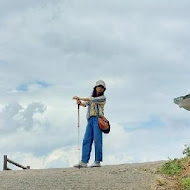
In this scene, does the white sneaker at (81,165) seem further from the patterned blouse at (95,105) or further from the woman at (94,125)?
the patterned blouse at (95,105)

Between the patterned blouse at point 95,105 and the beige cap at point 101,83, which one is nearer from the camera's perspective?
the patterned blouse at point 95,105

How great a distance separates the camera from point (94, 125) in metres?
14.3

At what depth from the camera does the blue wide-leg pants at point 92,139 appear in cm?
1427

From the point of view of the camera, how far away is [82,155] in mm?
14484

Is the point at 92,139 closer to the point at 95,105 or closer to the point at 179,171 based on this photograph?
the point at 95,105

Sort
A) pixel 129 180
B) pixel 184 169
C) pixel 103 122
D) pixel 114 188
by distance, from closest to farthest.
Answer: pixel 114 188 < pixel 129 180 < pixel 184 169 < pixel 103 122

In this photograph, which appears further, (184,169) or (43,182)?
(184,169)

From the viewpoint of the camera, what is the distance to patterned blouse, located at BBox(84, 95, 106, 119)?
14.4 m

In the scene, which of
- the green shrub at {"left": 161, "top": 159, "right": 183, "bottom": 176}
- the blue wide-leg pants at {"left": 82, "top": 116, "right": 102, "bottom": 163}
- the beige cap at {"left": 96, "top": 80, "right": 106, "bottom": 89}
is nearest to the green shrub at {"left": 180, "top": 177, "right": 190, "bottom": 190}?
the green shrub at {"left": 161, "top": 159, "right": 183, "bottom": 176}

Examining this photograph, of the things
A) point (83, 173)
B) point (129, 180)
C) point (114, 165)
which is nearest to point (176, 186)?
point (129, 180)

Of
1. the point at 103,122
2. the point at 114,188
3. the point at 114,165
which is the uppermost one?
the point at 103,122

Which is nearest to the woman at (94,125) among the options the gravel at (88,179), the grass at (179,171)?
the gravel at (88,179)

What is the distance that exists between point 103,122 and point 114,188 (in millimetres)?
3127

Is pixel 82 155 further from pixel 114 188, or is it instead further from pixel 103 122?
pixel 114 188
